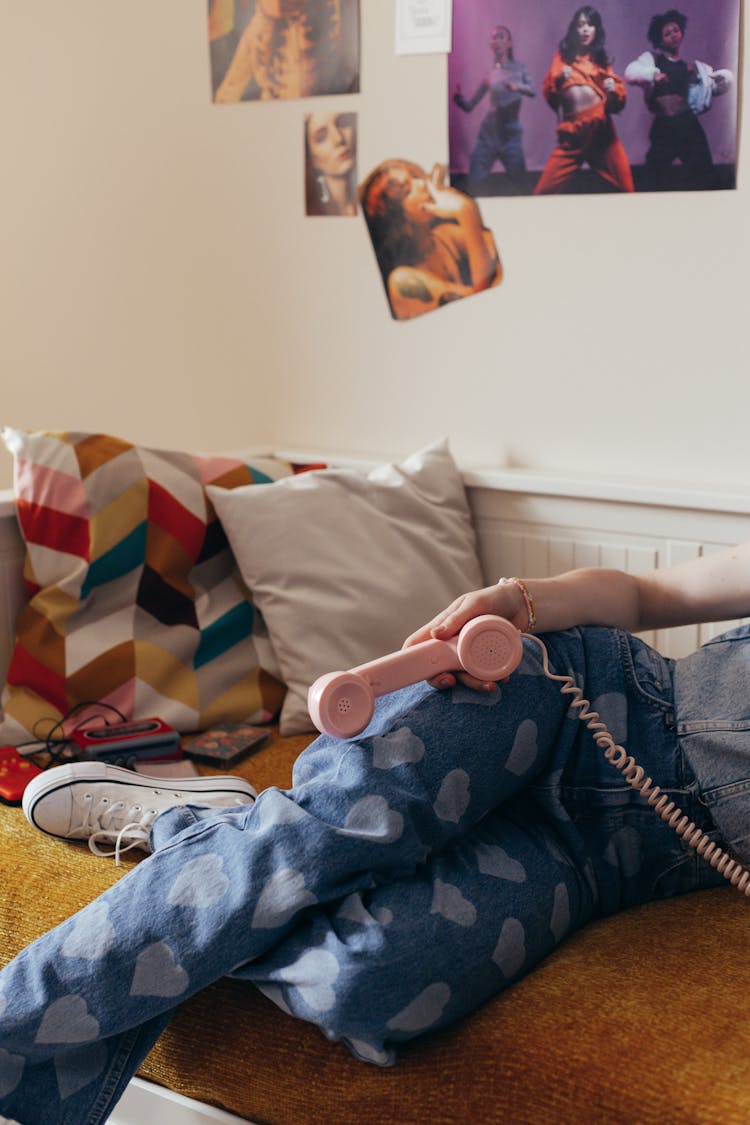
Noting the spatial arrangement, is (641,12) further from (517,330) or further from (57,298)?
(57,298)

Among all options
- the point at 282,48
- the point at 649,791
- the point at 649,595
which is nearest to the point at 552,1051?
the point at 649,791

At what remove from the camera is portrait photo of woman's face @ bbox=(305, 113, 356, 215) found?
7.41ft

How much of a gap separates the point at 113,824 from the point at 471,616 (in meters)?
0.51

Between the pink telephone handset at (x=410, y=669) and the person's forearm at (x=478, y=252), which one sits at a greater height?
the person's forearm at (x=478, y=252)

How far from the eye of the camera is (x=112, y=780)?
152 centimetres

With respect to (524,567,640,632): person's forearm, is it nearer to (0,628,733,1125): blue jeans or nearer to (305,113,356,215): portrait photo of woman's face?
(0,628,733,1125): blue jeans

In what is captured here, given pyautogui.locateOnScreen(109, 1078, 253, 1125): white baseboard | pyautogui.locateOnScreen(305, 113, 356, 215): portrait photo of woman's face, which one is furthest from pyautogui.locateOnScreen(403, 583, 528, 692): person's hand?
pyautogui.locateOnScreen(305, 113, 356, 215): portrait photo of woman's face

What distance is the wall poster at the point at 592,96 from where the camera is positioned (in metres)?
1.84

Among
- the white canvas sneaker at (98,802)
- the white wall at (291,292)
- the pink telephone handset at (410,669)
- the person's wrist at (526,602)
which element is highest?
the white wall at (291,292)

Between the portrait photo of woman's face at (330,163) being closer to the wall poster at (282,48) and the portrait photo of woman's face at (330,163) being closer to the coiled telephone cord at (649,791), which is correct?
the wall poster at (282,48)

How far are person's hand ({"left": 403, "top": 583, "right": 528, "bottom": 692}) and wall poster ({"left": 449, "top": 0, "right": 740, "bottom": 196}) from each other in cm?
86

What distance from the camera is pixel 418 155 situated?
7.13 feet

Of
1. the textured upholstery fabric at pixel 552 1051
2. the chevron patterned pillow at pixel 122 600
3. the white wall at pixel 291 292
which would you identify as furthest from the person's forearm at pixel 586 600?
the chevron patterned pillow at pixel 122 600

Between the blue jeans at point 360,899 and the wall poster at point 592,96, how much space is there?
0.97 meters
